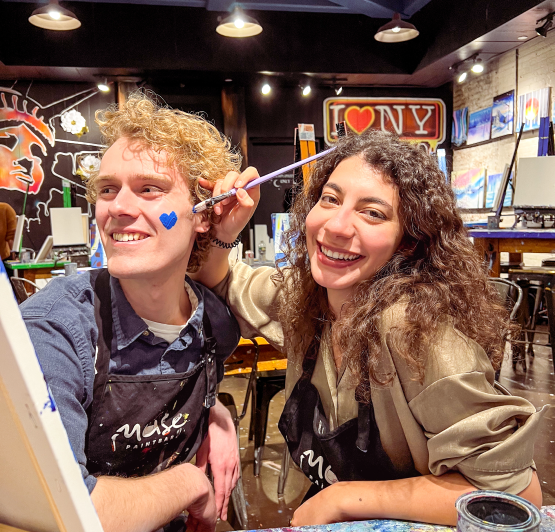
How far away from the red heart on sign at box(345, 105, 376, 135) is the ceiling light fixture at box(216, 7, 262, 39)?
3267mm

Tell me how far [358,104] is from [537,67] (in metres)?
2.96

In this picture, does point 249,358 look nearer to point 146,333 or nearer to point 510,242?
point 146,333


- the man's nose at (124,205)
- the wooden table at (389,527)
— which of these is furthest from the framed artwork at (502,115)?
the wooden table at (389,527)

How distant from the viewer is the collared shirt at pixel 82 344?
92 cm

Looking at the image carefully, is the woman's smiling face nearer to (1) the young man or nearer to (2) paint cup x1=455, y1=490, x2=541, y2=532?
(1) the young man

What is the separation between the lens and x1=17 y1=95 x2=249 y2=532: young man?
993 millimetres

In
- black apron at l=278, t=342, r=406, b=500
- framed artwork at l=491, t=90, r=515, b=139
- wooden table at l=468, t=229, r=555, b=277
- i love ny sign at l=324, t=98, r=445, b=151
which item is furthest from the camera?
i love ny sign at l=324, t=98, r=445, b=151

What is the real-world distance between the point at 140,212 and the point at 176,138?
9.7 inches

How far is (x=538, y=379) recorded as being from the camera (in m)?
3.99

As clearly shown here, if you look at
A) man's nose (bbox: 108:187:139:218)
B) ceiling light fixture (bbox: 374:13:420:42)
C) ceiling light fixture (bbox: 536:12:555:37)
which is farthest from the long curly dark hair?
ceiling light fixture (bbox: 536:12:555:37)

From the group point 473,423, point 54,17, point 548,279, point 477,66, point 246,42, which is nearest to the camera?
point 473,423

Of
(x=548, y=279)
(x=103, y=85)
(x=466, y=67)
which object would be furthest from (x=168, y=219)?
(x=466, y=67)

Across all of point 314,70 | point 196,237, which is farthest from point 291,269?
point 314,70

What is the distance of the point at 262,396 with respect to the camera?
265cm
